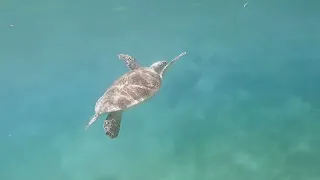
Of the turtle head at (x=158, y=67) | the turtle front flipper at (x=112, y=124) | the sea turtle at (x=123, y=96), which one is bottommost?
the turtle front flipper at (x=112, y=124)

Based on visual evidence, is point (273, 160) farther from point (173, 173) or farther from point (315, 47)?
point (315, 47)

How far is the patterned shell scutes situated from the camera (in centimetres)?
579

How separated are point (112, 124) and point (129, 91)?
2.05 ft

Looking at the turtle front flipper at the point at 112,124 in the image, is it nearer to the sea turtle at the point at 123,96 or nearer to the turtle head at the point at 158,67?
the sea turtle at the point at 123,96

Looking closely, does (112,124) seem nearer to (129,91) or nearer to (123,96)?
(123,96)

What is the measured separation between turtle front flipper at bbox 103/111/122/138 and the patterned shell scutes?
24 centimetres

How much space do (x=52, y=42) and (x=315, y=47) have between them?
1357cm

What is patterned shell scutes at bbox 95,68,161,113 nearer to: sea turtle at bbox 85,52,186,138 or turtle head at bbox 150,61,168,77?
sea turtle at bbox 85,52,186,138

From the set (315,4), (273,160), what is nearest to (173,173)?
(273,160)

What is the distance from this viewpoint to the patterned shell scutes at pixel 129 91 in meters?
5.79

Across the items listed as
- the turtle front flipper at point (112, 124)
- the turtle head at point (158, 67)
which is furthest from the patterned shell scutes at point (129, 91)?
the turtle head at point (158, 67)

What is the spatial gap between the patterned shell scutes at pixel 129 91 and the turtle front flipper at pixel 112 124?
24 centimetres

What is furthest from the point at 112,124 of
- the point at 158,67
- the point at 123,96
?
the point at 158,67

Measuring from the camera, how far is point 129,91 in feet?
19.8
